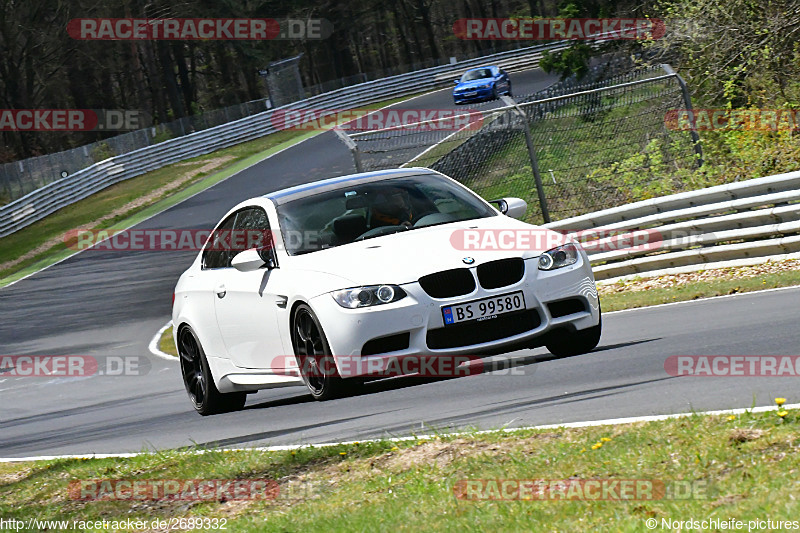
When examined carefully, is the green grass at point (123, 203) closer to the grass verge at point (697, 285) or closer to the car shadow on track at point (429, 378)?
the grass verge at point (697, 285)

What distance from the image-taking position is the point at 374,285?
331 inches

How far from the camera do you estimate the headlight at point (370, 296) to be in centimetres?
839

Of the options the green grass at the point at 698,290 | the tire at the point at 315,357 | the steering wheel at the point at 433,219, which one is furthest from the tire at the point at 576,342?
the green grass at the point at 698,290

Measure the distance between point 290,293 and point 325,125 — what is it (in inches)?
1924

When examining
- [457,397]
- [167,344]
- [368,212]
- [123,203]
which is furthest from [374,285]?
[123,203]

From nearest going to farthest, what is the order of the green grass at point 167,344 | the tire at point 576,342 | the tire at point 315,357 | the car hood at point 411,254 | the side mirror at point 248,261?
the car hood at point 411,254 < the tire at point 315,357 < the tire at point 576,342 < the side mirror at point 248,261 < the green grass at point 167,344

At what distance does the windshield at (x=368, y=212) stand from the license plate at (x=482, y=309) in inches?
44.5

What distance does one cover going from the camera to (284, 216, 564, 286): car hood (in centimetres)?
846

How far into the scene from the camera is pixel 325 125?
188 ft

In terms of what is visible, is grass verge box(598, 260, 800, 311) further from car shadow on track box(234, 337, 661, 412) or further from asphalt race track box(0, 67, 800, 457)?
car shadow on track box(234, 337, 661, 412)

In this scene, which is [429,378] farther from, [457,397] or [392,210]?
[392,210]

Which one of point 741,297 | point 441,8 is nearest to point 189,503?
point 741,297

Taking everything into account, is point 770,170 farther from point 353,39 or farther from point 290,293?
point 353,39

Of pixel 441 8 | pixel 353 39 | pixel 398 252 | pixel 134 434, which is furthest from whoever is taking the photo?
pixel 441 8
